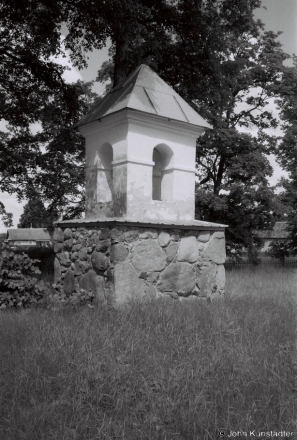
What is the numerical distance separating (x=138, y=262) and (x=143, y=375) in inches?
92.9

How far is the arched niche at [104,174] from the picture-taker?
21.5ft

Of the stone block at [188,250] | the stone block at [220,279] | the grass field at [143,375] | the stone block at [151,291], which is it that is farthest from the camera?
the stone block at [220,279]

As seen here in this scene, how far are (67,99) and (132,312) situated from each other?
29.2 feet

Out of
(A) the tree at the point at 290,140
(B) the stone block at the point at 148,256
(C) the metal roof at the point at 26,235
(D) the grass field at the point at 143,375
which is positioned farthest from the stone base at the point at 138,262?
(C) the metal roof at the point at 26,235

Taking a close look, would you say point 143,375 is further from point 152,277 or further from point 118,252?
point 152,277

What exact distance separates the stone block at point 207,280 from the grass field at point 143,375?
1364 mm

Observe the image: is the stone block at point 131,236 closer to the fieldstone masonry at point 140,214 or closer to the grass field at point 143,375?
the fieldstone masonry at point 140,214

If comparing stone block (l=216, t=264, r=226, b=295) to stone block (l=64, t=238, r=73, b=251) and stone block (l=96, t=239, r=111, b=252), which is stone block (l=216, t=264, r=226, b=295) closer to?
stone block (l=96, t=239, r=111, b=252)

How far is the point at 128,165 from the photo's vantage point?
19.0 feet

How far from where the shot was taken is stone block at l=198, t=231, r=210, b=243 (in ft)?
20.8

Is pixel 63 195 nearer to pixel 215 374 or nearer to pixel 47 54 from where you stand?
pixel 47 54

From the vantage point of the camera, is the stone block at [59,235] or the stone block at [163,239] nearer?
the stone block at [163,239]

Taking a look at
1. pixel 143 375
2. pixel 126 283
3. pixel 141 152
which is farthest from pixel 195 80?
pixel 143 375

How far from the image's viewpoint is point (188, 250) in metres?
6.16
